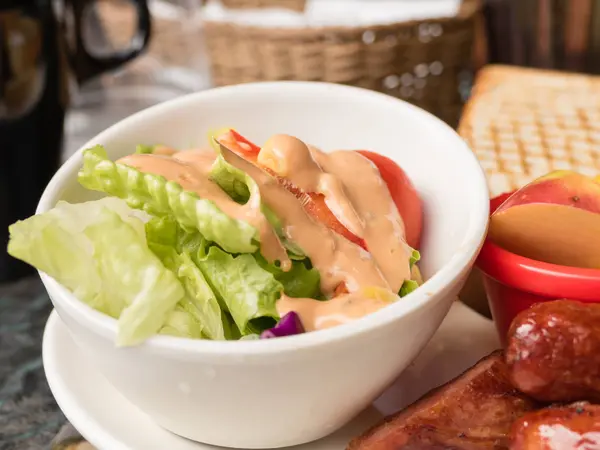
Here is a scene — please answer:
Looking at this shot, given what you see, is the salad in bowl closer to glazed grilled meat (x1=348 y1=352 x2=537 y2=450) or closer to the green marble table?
glazed grilled meat (x1=348 y1=352 x2=537 y2=450)

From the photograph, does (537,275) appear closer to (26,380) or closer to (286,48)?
(26,380)

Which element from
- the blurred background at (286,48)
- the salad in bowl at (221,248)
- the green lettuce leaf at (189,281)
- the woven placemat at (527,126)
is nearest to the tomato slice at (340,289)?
the salad in bowl at (221,248)

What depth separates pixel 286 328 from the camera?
67 cm

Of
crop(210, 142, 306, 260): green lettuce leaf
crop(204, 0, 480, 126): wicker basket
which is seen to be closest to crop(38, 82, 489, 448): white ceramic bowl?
crop(210, 142, 306, 260): green lettuce leaf

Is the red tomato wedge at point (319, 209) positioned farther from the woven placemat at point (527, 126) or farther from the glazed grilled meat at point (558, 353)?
the woven placemat at point (527, 126)

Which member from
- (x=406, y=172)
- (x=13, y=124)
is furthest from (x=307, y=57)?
(x=406, y=172)

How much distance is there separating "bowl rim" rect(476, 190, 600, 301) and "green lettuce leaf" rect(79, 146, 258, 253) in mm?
276

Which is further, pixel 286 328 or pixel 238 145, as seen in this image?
pixel 238 145

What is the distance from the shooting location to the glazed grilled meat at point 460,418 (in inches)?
27.0

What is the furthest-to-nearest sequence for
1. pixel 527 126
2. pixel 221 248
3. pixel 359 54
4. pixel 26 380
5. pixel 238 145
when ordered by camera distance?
pixel 359 54 → pixel 527 126 → pixel 26 380 → pixel 238 145 → pixel 221 248

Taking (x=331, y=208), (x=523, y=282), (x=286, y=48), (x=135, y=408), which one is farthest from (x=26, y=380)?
(x=286, y=48)

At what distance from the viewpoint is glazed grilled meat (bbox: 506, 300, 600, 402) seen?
0.69 metres

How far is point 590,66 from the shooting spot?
7.94 feet

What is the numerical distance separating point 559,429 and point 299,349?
0.23m
